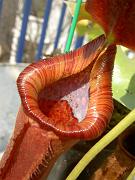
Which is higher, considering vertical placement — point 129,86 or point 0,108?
point 129,86

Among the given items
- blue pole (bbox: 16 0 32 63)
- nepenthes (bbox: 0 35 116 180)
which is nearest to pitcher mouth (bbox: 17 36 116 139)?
nepenthes (bbox: 0 35 116 180)

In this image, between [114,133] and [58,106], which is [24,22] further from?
[114,133]

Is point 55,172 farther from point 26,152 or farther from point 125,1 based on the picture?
point 125,1

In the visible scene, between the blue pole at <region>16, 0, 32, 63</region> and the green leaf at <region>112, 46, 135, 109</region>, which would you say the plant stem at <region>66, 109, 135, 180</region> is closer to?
the green leaf at <region>112, 46, 135, 109</region>

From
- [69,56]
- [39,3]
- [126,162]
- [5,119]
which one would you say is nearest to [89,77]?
[69,56]

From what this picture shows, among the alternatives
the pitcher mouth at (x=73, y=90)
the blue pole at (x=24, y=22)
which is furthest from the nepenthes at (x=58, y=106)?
the blue pole at (x=24, y=22)

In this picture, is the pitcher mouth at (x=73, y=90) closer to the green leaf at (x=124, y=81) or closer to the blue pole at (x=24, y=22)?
the green leaf at (x=124, y=81)

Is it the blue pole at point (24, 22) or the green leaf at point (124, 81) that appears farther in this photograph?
the blue pole at point (24, 22)
